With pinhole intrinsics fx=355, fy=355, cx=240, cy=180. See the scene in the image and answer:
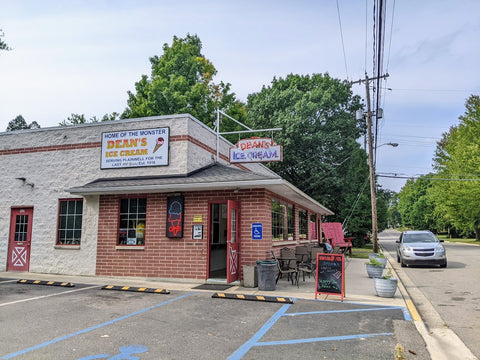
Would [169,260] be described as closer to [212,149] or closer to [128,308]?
[128,308]

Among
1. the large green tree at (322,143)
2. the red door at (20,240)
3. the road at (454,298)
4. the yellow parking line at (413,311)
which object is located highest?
the large green tree at (322,143)

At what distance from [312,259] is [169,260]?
20.2 ft

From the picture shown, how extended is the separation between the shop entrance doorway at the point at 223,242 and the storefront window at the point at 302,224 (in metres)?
4.06

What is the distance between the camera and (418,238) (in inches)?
667

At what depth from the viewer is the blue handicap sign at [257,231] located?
35.8ft

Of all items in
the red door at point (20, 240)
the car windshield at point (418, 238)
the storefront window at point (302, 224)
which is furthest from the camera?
the storefront window at point (302, 224)

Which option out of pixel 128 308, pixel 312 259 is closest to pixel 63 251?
pixel 128 308

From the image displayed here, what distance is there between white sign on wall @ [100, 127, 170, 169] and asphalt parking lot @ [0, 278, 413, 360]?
548cm

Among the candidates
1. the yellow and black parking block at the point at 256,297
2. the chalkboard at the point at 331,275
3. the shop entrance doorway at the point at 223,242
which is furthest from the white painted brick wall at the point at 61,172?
the chalkboard at the point at 331,275

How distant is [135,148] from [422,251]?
13.1m

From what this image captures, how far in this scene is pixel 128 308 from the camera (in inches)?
298

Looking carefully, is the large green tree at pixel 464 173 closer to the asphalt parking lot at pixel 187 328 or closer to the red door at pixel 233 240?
the red door at pixel 233 240

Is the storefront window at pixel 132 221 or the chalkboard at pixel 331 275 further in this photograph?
the storefront window at pixel 132 221

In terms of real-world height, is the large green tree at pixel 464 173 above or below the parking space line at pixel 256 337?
above
